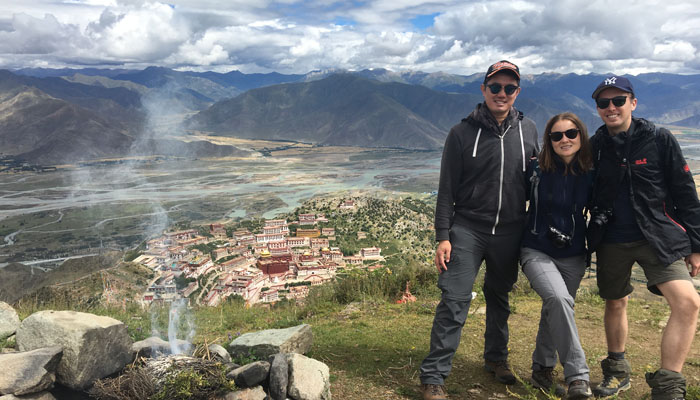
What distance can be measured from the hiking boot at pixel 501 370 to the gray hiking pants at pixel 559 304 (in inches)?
11.4

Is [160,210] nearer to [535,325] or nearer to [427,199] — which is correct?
[427,199]

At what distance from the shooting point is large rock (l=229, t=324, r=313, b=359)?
10.1 feet

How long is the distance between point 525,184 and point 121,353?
2682mm

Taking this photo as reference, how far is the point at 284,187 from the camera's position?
61.3 m

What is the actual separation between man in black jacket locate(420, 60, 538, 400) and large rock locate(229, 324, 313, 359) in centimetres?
100

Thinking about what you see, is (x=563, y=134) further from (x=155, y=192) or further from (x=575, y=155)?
(x=155, y=192)

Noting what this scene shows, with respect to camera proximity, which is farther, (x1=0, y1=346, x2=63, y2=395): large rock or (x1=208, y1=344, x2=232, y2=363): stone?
(x1=208, y1=344, x2=232, y2=363): stone

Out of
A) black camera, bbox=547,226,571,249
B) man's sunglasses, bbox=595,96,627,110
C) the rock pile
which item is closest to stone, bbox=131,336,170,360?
the rock pile

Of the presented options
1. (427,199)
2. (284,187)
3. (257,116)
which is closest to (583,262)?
(427,199)

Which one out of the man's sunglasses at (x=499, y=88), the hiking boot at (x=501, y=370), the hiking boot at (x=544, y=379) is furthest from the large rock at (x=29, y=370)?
the man's sunglasses at (x=499, y=88)

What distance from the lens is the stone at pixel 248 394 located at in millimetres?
2523

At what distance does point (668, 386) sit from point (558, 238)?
35.6 inches

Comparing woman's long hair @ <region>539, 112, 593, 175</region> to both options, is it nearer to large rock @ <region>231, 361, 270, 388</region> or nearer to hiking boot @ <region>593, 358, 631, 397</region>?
hiking boot @ <region>593, 358, 631, 397</region>

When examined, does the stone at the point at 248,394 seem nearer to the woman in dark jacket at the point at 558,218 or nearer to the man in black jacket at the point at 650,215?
the woman in dark jacket at the point at 558,218
